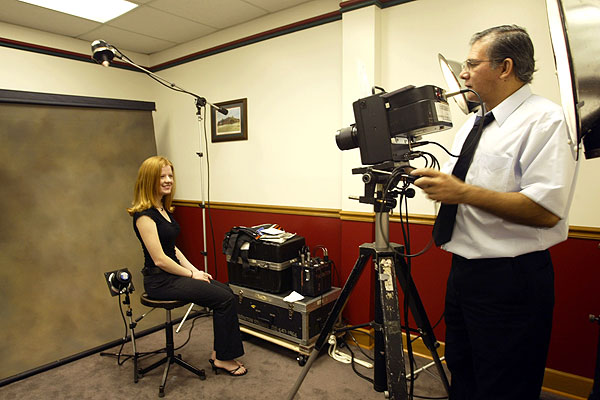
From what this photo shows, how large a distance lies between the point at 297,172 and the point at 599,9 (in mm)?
2217

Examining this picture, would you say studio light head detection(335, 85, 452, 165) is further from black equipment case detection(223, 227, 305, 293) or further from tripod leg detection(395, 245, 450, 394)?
black equipment case detection(223, 227, 305, 293)

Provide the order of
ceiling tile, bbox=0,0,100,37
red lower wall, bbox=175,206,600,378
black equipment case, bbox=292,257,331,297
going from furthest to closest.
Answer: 1. ceiling tile, bbox=0,0,100,37
2. black equipment case, bbox=292,257,331,297
3. red lower wall, bbox=175,206,600,378

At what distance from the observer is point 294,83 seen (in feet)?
9.73

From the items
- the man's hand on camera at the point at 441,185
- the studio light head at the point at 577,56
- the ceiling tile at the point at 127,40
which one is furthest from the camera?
the ceiling tile at the point at 127,40

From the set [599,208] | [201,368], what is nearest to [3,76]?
[201,368]

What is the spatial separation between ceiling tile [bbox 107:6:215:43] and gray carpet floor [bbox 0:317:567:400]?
8.73 ft

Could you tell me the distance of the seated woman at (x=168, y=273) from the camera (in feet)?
7.09

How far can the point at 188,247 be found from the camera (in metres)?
4.03

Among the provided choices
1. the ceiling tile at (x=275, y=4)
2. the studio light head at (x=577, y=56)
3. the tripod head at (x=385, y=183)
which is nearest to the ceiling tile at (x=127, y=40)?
the ceiling tile at (x=275, y=4)

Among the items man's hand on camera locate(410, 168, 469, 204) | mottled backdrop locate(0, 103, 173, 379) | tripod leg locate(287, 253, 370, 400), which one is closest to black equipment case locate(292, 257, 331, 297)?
tripod leg locate(287, 253, 370, 400)

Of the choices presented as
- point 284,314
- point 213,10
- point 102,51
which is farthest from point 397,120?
point 213,10

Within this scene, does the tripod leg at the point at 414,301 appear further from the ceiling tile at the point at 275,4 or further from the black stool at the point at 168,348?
the ceiling tile at the point at 275,4

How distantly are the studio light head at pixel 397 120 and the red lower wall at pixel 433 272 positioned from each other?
49.4 inches

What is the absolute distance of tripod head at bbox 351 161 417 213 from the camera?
123 cm
